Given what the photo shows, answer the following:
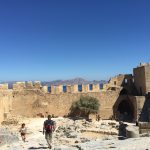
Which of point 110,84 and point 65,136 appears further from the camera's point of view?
point 110,84

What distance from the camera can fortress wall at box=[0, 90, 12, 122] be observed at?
23.9 meters

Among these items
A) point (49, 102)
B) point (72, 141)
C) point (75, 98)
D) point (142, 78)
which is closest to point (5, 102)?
point (49, 102)

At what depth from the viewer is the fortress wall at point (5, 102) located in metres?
23.9

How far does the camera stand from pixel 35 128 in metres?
22.5

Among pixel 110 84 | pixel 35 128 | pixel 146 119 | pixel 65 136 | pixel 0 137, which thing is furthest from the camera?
pixel 110 84

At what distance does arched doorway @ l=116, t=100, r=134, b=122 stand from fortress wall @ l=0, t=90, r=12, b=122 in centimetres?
971

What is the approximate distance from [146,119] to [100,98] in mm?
4453

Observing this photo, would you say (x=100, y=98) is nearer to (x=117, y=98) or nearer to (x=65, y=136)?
(x=117, y=98)

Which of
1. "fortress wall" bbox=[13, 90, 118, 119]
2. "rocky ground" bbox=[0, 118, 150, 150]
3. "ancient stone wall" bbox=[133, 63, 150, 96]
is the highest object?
"ancient stone wall" bbox=[133, 63, 150, 96]

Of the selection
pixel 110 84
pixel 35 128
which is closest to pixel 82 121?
pixel 35 128

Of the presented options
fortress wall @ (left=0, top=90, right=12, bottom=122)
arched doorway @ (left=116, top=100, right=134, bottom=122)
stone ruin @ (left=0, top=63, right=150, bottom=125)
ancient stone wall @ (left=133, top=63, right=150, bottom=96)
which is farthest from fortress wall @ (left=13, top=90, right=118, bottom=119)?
ancient stone wall @ (left=133, top=63, right=150, bottom=96)

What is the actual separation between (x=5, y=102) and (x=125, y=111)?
40.9 ft

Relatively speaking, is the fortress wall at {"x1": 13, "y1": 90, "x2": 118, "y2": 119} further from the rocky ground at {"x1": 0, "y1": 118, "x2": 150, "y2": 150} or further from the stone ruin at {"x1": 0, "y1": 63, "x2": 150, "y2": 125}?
the rocky ground at {"x1": 0, "y1": 118, "x2": 150, "y2": 150}

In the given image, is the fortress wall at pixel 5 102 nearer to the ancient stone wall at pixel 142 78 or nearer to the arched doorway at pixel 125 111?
the arched doorway at pixel 125 111
